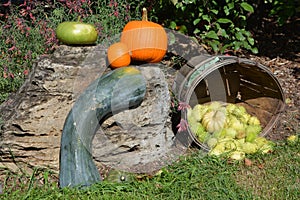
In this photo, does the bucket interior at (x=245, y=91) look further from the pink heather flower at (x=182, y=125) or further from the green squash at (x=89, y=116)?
the green squash at (x=89, y=116)

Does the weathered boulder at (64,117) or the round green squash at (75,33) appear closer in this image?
the weathered boulder at (64,117)

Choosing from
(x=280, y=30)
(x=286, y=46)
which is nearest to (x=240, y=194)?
(x=286, y=46)

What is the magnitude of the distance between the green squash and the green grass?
11 centimetres

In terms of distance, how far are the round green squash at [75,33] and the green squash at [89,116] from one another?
0.41 m

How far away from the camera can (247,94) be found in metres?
4.46

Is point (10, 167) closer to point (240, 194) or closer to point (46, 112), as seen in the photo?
point (46, 112)

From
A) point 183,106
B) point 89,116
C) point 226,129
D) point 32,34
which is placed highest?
point 32,34

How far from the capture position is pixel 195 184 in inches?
127

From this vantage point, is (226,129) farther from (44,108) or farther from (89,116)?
(44,108)

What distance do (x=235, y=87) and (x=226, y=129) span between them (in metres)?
0.67

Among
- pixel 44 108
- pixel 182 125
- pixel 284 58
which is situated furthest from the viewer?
pixel 284 58

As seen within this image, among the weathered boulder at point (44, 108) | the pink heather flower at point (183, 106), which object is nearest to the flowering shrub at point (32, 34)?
the weathered boulder at point (44, 108)

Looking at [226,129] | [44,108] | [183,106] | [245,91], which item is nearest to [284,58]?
[245,91]

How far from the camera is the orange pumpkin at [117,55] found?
3.51 metres
